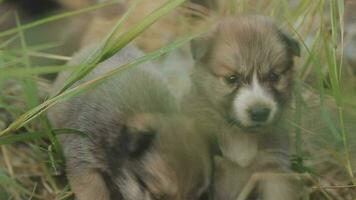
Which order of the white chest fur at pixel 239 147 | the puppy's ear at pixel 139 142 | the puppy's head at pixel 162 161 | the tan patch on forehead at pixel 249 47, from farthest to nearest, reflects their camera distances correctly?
the white chest fur at pixel 239 147 < the tan patch on forehead at pixel 249 47 < the puppy's ear at pixel 139 142 < the puppy's head at pixel 162 161

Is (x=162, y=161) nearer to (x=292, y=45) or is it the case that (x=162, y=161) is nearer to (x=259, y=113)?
(x=259, y=113)

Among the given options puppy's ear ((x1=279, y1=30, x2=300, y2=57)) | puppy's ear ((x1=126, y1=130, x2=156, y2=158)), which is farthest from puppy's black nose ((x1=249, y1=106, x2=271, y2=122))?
puppy's ear ((x1=126, y1=130, x2=156, y2=158))

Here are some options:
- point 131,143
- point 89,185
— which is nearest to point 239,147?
point 131,143

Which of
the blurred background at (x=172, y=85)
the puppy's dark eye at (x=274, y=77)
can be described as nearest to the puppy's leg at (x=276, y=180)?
the blurred background at (x=172, y=85)

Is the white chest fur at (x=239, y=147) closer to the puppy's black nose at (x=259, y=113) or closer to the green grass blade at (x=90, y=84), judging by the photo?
the puppy's black nose at (x=259, y=113)

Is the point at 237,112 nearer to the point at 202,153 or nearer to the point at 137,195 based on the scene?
the point at 202,153
